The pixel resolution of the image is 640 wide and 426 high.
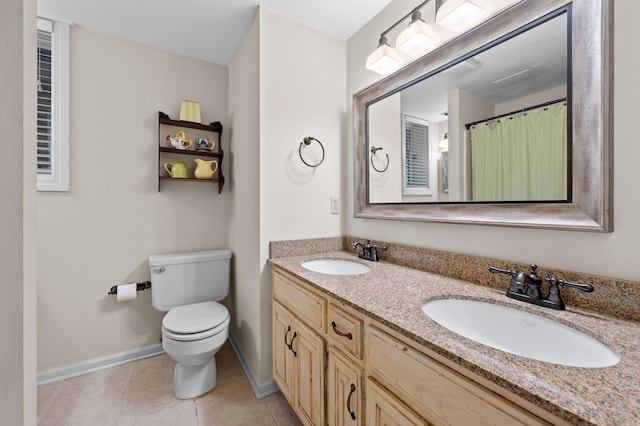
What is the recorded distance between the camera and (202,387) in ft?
5.41

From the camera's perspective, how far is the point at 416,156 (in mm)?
1473

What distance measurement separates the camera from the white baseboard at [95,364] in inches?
69.5

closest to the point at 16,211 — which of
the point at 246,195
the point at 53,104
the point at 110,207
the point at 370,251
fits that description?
the point at 246,195

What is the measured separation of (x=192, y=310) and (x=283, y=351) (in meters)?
0.77

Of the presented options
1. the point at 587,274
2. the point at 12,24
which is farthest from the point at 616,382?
the point at 12,24

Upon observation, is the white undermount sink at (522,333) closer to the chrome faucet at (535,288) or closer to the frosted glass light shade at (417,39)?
the chrome faucet at (535,288)

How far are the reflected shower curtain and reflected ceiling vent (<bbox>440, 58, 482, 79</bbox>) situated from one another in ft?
0.89

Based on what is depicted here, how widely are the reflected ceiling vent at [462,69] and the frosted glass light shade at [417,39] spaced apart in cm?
16

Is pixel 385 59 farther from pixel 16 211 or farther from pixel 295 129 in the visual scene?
pixel 16 211

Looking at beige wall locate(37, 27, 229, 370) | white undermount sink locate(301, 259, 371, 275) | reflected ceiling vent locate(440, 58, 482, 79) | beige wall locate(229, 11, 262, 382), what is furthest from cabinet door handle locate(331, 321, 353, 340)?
beige wall locate(37, 27, 229, 370)

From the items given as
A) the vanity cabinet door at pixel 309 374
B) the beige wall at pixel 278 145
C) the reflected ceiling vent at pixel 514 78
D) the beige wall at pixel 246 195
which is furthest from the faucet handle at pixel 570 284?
the beige wall at pixel 246 195

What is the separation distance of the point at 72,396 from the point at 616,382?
255cm

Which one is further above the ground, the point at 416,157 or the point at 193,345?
the point at 416,157

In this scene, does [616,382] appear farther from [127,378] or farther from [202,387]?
[127,378]
